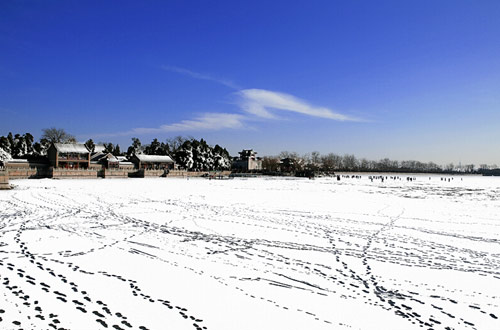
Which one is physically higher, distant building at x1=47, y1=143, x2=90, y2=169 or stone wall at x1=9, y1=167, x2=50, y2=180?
distant building at x1=47, y1=143, x2=90, y2=169

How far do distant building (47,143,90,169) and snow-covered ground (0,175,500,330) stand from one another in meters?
46.5

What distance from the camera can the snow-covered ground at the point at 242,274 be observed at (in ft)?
18.9

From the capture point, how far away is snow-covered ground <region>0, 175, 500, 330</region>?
5.75 metres

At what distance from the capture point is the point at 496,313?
6.09 metres

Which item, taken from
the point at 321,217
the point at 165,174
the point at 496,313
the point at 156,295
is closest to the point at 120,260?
the point at 156,295

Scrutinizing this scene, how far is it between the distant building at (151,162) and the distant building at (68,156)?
37.1ft

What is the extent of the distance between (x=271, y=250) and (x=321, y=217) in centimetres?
744

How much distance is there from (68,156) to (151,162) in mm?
17097

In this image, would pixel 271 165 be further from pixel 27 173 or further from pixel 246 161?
pixel 27 173

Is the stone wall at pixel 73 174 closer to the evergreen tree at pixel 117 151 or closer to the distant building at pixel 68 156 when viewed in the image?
the distant building at pixel 68 156

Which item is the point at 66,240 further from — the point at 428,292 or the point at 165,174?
the point at 165,174

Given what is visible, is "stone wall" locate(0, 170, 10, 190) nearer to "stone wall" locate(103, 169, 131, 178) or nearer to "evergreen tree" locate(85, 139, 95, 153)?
"stone wall" locate(103, 169, 131, 178)

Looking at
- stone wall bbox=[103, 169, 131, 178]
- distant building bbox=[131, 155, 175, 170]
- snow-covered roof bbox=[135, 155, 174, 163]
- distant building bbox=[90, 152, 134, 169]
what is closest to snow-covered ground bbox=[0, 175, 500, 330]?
stone wall bbox=[103, 169, 131, 178]

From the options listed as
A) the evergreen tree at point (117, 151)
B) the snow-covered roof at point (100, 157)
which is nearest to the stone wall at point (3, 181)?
the snow-covered roof at point (100, 157)
